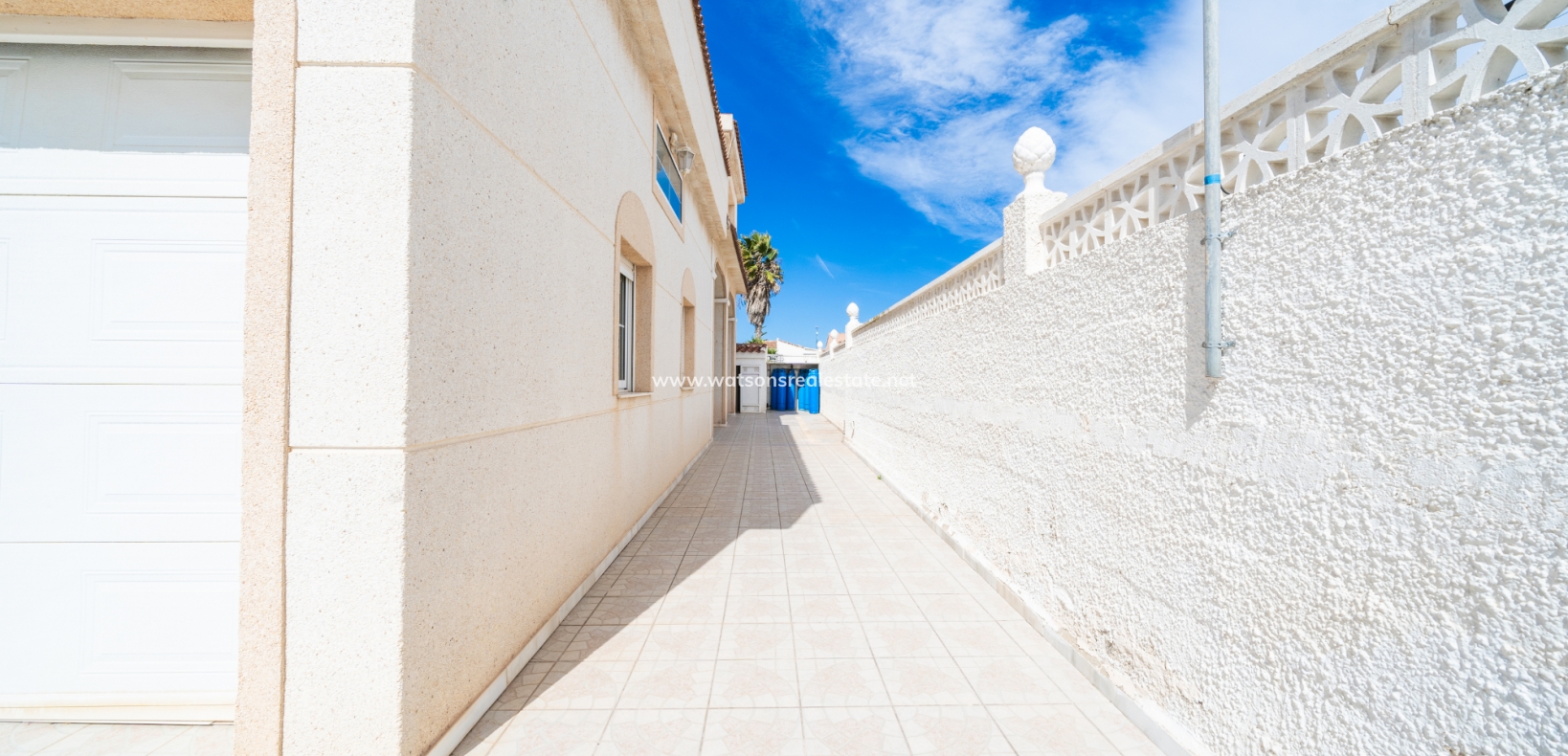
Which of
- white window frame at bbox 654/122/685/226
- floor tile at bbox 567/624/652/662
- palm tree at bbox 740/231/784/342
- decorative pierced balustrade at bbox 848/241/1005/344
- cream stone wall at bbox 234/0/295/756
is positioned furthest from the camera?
palm tree at bbox 740/231/784/342

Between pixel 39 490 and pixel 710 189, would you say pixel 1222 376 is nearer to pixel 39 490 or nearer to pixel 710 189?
pixel 39 490

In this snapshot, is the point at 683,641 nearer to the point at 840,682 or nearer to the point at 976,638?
the point at 840,682

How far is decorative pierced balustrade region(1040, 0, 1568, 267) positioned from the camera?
4.71 feet

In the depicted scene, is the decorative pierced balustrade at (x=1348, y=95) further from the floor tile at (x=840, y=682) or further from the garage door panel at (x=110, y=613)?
the garage door panel at (x=110, y=613)

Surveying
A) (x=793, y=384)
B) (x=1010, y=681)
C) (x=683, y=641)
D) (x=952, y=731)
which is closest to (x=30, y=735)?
(x=683, y=641)

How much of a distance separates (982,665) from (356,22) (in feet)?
Answer: 13.0

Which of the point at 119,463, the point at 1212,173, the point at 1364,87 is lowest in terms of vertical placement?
the point at 119,463

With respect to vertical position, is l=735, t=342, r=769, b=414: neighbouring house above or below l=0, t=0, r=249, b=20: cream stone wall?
below

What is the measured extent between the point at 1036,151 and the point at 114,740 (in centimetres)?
561

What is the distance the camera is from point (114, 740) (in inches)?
92.7

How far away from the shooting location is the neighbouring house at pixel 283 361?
203 cm

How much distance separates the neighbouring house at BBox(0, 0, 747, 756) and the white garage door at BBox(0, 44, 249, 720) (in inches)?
0.5

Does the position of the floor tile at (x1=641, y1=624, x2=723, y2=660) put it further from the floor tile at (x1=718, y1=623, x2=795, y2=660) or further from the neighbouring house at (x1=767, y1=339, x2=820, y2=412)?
the neighbouring house at (x1=767, y1=339, x2=820, y2=412)

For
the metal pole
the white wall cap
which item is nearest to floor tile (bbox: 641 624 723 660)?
the metal pole
